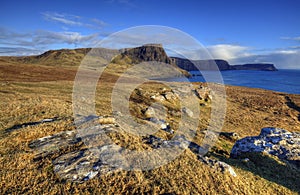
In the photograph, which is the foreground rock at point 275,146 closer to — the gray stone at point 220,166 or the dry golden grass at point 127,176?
the dry golden grass at point 127,176

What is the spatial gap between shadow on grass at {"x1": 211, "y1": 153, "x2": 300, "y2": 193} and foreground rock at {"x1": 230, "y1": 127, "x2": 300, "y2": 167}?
1014 mm

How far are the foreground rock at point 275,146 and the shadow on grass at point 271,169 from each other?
101 centimetres

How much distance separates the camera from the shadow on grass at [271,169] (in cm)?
1275

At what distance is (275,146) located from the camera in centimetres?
1747

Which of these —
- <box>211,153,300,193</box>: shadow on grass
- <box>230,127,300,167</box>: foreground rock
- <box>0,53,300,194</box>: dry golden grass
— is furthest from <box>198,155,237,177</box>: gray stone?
<box>230,127,300,167</box>: foreground rock

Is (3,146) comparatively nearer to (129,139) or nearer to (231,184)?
(129,139)

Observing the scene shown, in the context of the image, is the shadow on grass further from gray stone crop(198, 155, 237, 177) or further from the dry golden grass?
gray stone crop(198, 155, 237, 177)

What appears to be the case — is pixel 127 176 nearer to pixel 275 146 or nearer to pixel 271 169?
pixel 271 169

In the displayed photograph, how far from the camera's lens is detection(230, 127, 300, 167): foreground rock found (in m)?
16.6

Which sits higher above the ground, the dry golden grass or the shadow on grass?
the dry golden grass

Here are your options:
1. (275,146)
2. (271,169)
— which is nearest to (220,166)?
(271,169)

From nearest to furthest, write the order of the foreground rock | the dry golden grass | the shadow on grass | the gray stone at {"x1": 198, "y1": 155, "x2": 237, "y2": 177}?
the dry golden grass < the gray stone at {"x1": 198, "y1": 155, "x2": 237, "y2": 177} < the shadow on grass < the foreground rock

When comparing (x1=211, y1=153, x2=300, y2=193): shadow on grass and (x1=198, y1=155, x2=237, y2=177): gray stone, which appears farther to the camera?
(x1=211, y1=153, x2=300, y2=193): shadow on grass

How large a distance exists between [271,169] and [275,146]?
416 centimetres
